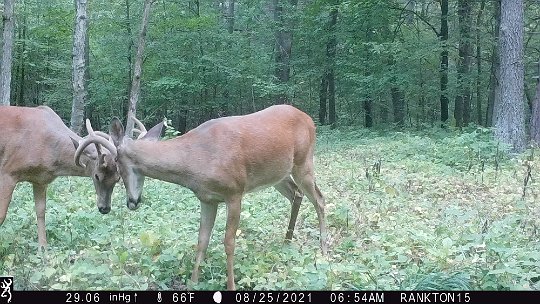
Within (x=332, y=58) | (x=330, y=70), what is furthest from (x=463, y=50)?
(x=330, y=70)

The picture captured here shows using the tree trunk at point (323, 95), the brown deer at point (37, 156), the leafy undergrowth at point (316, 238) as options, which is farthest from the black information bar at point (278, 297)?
the tree trunk at point (323, 95)

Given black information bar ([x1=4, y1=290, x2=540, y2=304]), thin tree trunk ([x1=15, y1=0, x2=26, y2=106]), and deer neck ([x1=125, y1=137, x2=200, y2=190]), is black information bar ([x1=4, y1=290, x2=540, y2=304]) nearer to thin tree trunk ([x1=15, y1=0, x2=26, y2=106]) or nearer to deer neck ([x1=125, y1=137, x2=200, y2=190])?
deer neck ([x1=125, y1=137, x2=200, y2=190])

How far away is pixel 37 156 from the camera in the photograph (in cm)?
591

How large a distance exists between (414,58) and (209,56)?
25.1 feet

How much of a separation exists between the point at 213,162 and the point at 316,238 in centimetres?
188

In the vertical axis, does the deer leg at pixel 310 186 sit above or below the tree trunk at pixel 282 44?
below

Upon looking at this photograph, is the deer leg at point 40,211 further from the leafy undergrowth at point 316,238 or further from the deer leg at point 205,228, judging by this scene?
the deer leg at point 205,228

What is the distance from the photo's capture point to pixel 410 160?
11.3 meters

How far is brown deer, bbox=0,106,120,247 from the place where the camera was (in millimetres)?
5820

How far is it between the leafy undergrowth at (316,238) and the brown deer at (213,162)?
373 millimetres

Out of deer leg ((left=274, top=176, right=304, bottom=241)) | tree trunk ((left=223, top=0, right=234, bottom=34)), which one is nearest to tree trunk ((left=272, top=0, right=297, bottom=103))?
tree trunk ((left=223, top=0, right=234, bottom=34))

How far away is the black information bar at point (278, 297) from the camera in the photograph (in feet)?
13.1

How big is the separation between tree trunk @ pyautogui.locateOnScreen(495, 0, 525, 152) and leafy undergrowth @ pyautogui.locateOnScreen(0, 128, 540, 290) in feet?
8.58

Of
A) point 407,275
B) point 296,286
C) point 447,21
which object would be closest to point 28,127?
point 296,286
